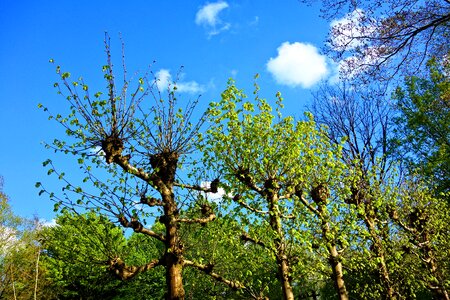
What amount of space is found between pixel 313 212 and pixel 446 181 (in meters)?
14.5

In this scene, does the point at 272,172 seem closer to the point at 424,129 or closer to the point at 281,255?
the point at 281,255

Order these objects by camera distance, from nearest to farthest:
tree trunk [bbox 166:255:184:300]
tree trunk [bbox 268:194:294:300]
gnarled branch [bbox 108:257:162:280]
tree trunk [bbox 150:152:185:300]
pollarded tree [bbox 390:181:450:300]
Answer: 1. tree trunk [bbox 166:255:184:300]
2. tree trunk [bbox 150:152:185:300]
3. gnarled branch [bbox 108:257:162:280]
4. tree trunk [bbox 268:194:294:300]
5. pollarded tree [bbox 390:181:450:300]

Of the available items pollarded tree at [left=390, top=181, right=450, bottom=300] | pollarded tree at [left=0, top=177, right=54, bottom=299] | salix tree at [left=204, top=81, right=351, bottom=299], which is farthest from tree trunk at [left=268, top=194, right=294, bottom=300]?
pollarded tree at [left=0, top=177, right=54, bottom=299]

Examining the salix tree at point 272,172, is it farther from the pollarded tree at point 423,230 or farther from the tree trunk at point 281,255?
the pollarded tree at point 423,230

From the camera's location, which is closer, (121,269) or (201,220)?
(121,269)

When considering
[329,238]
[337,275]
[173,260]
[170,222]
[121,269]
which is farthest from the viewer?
[337,275]

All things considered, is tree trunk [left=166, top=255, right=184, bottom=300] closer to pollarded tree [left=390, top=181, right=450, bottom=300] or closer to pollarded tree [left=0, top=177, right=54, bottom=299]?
pollarded tree [left=390, top=181, right=450, bottom=300]

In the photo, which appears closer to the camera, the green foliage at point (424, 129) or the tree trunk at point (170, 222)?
the tree trunk at point (170, 222)

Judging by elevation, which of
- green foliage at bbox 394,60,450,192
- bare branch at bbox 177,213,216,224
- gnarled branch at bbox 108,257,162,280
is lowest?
gnarled branch at bbox 108,257,162,280

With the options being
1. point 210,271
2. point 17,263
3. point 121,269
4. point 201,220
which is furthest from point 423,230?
point 17,263

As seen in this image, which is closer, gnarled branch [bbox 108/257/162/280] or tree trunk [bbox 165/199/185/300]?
tree trunk [bbox 165/199/185/300]

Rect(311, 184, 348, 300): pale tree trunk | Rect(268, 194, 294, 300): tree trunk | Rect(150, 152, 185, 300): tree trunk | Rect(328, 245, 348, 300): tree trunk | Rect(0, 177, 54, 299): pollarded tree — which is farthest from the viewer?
Rect(0, 177, 54, 299): pollarded tree

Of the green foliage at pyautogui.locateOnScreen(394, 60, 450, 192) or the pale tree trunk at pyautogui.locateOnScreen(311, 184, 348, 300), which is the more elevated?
the green foliage at pyautogui.locateOnScreen(394, 60, 450, 192)

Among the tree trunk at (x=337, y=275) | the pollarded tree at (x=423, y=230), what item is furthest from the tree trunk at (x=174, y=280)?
the pollarded tree at (x=423, y=230)
